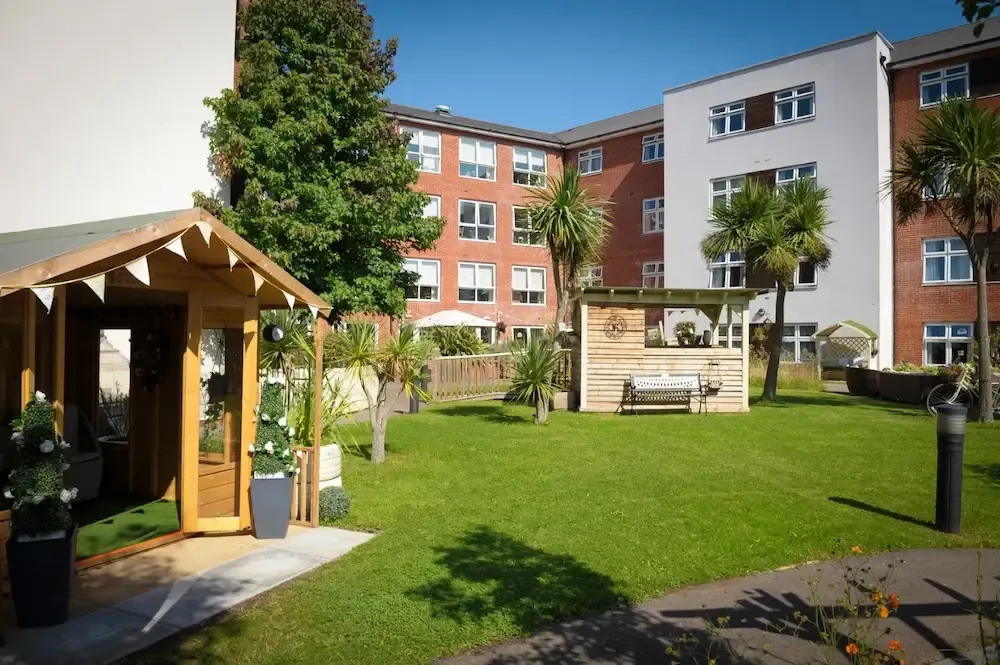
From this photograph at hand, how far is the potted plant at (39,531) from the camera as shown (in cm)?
479

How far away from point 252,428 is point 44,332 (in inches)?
76.5

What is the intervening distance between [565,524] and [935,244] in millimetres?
25041

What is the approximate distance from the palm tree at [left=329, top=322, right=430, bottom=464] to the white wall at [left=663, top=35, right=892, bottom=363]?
2166 cm

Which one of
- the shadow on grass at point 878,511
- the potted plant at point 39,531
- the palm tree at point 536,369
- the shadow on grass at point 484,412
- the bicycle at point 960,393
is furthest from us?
the shadow on grass at point 484,412

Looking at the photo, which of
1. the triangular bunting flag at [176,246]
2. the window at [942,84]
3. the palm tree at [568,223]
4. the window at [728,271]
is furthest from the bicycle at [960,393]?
the triangular bunting flag at [176,246]

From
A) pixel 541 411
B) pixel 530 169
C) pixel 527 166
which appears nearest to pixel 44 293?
pixel 541 411

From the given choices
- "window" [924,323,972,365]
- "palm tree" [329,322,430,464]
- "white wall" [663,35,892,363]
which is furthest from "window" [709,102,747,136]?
"palm tree" [329,322,430,464]

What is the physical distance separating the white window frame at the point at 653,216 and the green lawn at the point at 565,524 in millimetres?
21285

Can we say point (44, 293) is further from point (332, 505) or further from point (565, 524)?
point (565, 524)

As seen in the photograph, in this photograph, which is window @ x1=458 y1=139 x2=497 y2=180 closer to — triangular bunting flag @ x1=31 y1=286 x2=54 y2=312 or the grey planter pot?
the grey planter pot

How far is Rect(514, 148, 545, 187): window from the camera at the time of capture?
3622 centimetres

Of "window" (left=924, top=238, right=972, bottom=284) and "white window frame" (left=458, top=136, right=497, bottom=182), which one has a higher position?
"white window frame" (left=458, top=136, right=497, bottom=182)

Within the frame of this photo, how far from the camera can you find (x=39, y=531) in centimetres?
486

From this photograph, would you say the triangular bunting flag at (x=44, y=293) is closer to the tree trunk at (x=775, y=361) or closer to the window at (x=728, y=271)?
the tree trunk at (x=775, y=361)
